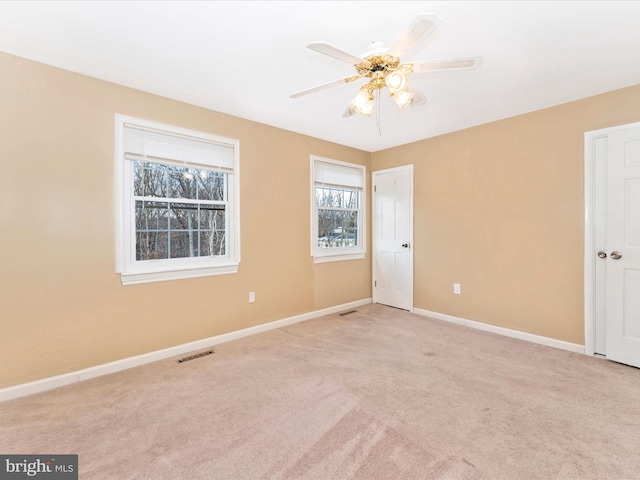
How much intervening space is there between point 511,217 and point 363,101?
2.42 metres

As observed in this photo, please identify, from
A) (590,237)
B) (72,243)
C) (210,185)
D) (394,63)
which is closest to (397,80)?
(394,63)

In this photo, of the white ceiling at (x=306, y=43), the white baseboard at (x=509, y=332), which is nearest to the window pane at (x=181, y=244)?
the white ceiling at (x=306, y=43)

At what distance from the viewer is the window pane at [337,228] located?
438 cm

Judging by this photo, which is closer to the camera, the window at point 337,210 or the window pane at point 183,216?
the window pane at point 183,216

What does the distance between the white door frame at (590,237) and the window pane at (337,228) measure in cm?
274

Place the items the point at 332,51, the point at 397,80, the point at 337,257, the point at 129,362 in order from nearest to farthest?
the point at 332,51 → the point at 397,80 → the point at 129,362 → the point at 337,257

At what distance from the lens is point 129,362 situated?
105 inches

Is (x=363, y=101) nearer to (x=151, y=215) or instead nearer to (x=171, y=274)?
(x=151, y=215)

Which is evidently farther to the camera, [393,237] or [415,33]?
[393,237]

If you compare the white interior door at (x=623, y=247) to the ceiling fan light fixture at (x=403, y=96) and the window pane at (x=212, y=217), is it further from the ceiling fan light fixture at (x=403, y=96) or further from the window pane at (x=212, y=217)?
the window pane at (x=212, y=217)

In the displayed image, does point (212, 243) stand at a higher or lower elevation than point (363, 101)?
lower

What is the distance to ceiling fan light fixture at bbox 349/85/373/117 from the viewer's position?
2.00m

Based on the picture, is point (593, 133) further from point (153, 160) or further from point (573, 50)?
point (153, 160)

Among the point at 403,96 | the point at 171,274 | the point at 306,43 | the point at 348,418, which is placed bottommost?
the point at 348,418
